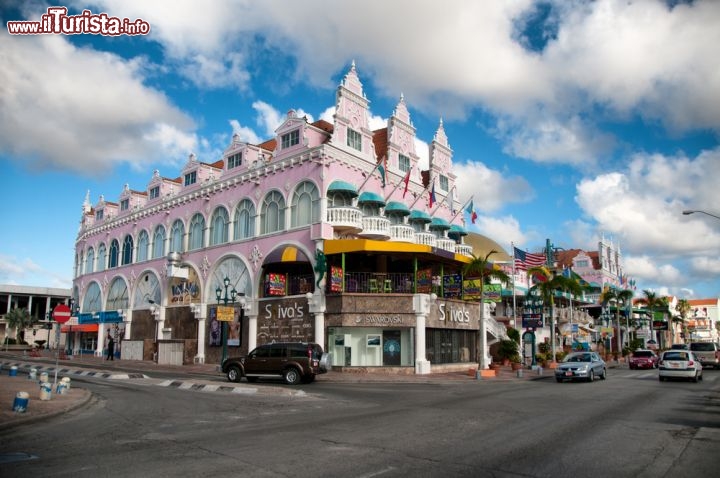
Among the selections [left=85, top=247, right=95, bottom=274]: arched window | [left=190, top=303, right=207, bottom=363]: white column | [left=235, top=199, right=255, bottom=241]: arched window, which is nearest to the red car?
[left=235, top=199, right=255, bottom=241]: arched window

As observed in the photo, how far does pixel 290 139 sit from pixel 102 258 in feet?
106

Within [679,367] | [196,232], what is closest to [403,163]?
[196,232]

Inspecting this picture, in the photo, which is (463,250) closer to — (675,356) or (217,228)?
(675,356)

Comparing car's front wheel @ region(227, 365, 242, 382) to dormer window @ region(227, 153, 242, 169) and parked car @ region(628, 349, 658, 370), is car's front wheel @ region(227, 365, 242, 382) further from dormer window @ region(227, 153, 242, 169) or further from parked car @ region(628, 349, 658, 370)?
parked car @ region(628, 349, 658, 370)

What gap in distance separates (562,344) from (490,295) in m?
31.9

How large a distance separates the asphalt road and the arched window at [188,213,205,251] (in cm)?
2665

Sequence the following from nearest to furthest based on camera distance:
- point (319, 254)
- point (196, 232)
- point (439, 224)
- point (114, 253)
→ point (319, 254) → point (439, 224) → point (196, 232) → point (114, 253)

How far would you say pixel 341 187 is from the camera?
3459cm

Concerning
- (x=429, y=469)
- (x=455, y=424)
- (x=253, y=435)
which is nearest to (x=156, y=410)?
(x=253, y=435)

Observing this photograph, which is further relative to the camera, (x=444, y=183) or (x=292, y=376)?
(x=444, y=183)

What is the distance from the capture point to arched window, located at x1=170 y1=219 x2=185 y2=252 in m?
46.8

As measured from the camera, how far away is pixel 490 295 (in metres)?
35.9

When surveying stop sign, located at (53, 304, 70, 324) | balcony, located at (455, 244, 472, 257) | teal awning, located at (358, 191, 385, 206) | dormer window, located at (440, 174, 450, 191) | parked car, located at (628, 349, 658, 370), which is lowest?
parked car, located at (628, 349, 658, 370)

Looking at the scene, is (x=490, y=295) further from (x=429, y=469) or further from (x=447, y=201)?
(x=429, y=469)
